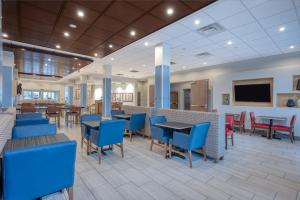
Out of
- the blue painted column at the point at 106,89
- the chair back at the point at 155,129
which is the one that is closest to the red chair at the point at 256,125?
the chair back at the point at 155,129

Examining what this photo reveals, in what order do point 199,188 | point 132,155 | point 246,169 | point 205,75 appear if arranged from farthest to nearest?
point 205,75, point 132,155, point 246,169, point 199,188

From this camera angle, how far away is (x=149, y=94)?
11852 mm

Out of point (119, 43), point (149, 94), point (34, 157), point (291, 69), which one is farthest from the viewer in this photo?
point (149, 94)

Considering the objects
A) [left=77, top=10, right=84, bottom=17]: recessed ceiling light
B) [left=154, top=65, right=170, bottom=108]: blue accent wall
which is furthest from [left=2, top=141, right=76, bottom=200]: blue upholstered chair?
[left=154, top=65, right=170, bottom=108]: blue accent wall

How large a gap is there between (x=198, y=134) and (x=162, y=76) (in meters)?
2.40

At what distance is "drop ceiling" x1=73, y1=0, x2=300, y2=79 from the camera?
3.04 meters

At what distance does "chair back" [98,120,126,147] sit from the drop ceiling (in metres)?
2.59

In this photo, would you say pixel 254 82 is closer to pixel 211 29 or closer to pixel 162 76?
pixel 211 29

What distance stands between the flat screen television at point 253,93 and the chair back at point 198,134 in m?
4.48

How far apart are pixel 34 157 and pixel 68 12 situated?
2956 millimetres

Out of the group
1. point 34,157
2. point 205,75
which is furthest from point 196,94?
point 34,157

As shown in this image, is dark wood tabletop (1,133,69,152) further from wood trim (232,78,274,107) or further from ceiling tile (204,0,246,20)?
wood trim (232,78,274,107)

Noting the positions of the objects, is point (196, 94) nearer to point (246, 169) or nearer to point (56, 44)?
point (246, 169)

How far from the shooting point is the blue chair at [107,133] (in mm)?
3131
